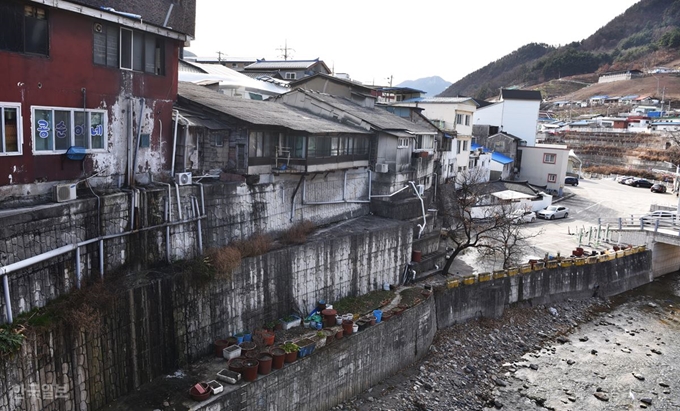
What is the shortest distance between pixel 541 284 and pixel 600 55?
474 feet

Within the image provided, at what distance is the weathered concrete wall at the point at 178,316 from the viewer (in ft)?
42.7

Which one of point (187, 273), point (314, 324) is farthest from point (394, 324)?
point (187, 273)

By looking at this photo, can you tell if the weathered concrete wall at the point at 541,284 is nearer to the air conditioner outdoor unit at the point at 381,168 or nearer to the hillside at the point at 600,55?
the air conditioner outdoor unit at the point at 381,168

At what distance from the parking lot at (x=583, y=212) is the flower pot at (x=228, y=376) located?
18177mm

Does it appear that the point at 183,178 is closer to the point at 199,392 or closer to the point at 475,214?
the point at 199,392

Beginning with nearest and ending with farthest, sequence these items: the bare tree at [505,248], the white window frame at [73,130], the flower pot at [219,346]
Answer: the white window frame at [73,130] → the flower pot at [219,346] → the bare tree at [505,248]

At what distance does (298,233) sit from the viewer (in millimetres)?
22359

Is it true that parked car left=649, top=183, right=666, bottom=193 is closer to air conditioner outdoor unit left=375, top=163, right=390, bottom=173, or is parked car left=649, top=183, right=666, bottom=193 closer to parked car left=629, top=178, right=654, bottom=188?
parked car left=629, top=178, right=654, bottom=188

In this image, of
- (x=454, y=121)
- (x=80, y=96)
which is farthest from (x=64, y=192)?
(x=454, y=121)

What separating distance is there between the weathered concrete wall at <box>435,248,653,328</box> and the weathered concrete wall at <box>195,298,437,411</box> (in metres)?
2.47

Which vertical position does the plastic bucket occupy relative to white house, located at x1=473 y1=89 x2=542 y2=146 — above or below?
below

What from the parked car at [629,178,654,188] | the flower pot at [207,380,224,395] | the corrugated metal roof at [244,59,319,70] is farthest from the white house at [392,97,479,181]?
the parked car at [629,178,654,188]

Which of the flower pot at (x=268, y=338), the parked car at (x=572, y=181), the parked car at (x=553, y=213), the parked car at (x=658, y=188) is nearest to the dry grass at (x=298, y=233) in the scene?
the flower pot at (x=268, y=338)

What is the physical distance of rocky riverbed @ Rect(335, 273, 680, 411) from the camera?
72.5ft
